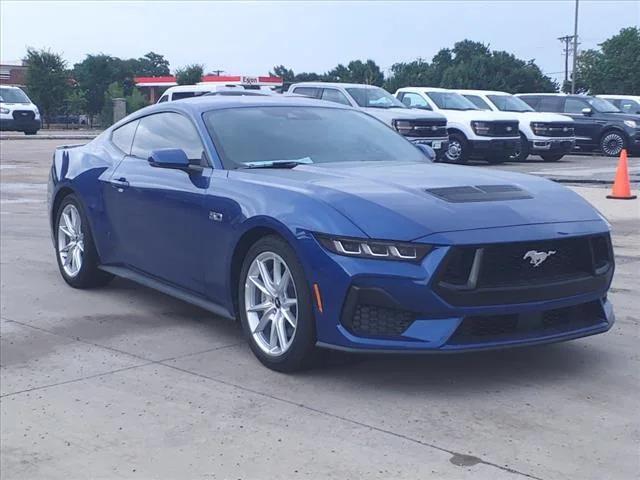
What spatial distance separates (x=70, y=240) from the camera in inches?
281

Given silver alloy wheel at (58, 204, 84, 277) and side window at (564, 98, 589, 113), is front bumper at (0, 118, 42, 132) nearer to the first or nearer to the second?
side window at (564, 98, 589, 113)

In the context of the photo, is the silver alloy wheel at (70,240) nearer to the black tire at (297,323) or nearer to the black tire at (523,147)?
the black tire at (297,323)

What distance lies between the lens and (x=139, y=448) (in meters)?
3.91

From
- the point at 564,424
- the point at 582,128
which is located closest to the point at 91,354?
the point at 564,424

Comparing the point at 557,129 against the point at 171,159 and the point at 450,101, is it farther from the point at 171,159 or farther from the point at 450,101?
the point at 171,159

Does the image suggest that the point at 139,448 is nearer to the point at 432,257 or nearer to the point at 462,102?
the point at 432,257

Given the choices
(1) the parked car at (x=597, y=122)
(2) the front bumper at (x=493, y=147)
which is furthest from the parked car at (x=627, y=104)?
(2) the front bumper at (x=493, y=147)

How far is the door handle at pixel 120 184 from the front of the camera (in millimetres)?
6266

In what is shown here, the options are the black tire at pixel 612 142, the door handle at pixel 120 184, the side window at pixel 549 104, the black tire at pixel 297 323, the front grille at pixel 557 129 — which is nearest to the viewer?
the black tire at pixel 297 323

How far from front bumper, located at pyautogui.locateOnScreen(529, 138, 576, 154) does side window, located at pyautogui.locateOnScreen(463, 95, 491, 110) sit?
1.44 meters

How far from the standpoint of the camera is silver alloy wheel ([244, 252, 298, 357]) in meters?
4.79

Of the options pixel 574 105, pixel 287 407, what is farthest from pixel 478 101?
pixel 287 407

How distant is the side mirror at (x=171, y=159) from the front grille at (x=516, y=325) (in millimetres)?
2030

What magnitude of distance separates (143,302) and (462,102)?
16775 millimetres
